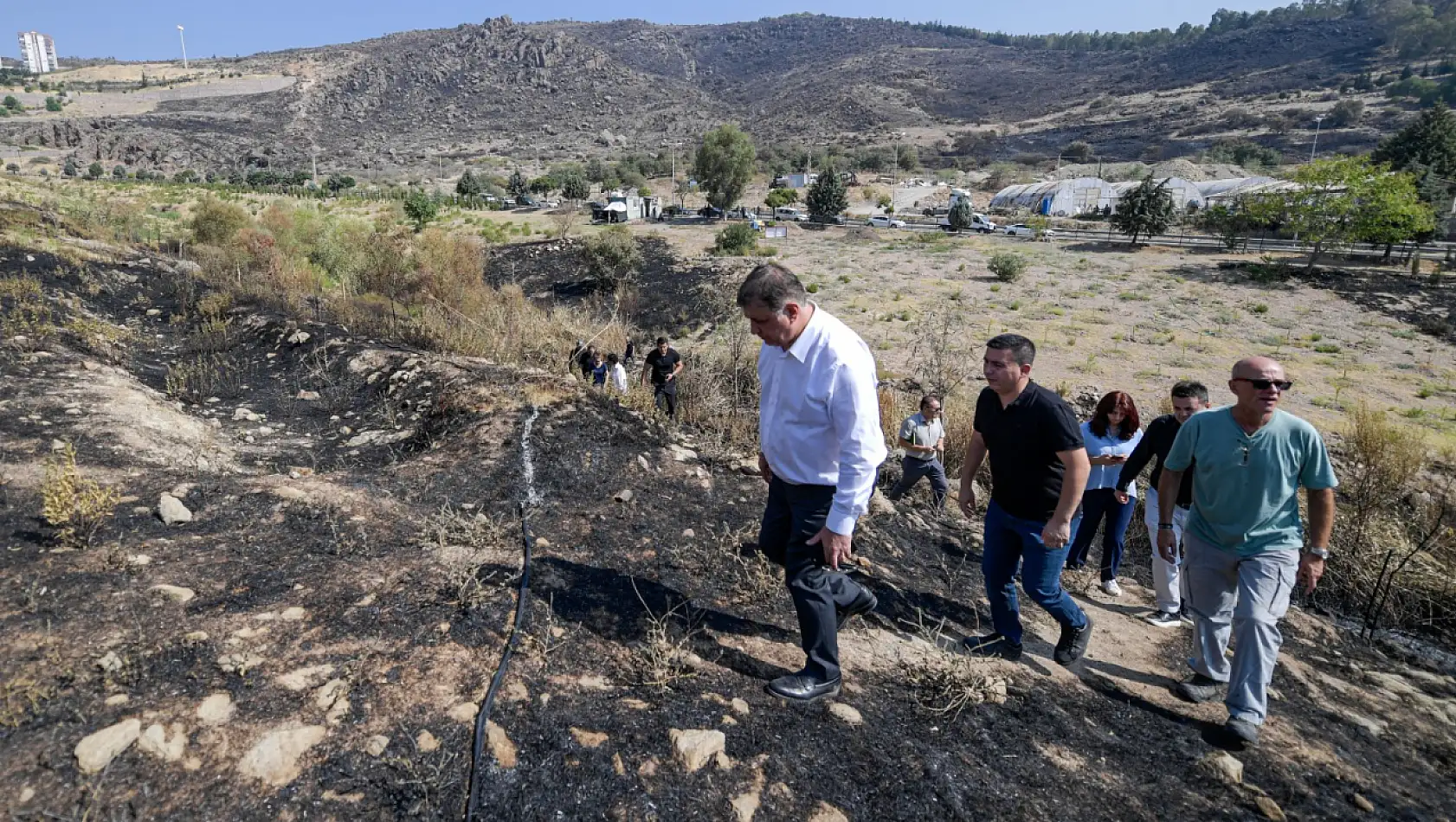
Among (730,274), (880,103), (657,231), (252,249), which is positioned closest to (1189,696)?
(252,249)

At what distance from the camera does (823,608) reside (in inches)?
93.7

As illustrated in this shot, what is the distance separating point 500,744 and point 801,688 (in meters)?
1.03

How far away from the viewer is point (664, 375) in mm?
7406

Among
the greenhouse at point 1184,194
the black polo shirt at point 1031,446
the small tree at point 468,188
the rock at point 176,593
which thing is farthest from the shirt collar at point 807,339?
the greenhouse at point 1184,194

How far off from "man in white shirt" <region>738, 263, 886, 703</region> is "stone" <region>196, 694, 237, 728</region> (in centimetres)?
174

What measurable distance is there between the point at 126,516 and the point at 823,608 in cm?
336

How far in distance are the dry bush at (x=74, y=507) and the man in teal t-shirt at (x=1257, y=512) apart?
4.76m

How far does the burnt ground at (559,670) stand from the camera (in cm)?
200

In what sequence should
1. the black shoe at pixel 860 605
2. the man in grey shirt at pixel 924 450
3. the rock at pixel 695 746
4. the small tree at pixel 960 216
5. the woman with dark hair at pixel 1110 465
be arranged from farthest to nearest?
the small tree at pixel 960 216, the man in grey shirt at pixel 924 450, the woman with dark hair at pixel 1110 465, the black shoe at pixel 860 605, the rock at pixel 695 746

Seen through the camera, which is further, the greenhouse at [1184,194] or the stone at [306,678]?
the greenhouse at [1184,194]

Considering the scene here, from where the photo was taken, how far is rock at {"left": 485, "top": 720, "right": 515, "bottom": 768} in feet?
6.79

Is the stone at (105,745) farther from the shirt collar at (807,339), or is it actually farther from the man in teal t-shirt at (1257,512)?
the man in teal t-shirt at (1257,512)

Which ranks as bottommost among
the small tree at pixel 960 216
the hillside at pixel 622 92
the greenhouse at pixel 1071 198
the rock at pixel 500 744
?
the rock at pixel 500 744

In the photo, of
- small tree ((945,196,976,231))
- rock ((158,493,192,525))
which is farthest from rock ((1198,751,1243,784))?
small tree ((945,196,976,231))
